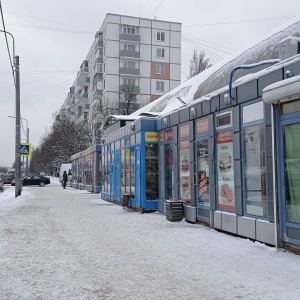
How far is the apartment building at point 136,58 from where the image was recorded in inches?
2275

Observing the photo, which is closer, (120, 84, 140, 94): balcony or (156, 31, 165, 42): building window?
(120, 84, 140, 94): balcony

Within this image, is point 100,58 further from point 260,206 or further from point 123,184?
point 260,206

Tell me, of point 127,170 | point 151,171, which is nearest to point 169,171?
point 151,171

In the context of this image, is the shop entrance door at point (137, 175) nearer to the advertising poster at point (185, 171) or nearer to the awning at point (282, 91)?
the advertising poster at point (185, 171)

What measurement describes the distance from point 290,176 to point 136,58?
174 feet

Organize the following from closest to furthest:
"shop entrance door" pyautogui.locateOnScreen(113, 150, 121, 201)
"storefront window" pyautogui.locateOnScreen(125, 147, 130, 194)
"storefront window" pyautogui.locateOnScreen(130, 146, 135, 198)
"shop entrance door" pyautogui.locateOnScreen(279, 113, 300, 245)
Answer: "shop entrance door" pyautogui.locateOnScreen(279, 113, 300, 245), "storefront window" pyautogui.locateOnScreen(130, 146, 135, 198), "storefront window" pyautogui.locateOnScreen(125, 147, 130, 194), "shop entrance door" pyautogui.locateOnScreen(113, 150, 121, 201)

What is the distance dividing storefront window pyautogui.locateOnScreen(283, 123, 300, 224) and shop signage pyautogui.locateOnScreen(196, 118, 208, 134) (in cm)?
352

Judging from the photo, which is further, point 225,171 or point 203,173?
point 203,173

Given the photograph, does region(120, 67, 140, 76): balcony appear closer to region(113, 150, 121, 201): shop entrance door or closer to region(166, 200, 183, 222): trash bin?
region(113, 150, 121, 201): shop entrance door

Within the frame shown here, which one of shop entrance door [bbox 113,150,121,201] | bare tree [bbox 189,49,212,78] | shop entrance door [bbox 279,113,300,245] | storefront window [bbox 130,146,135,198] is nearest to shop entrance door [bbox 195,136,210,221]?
shop entrance door [bbox 279,113,300,245]

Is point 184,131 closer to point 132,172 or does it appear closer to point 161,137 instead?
point 161,137

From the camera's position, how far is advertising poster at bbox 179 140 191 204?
12140 millimetres

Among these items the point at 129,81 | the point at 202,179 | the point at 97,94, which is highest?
the point at 129,81

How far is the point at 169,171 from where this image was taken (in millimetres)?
13711
